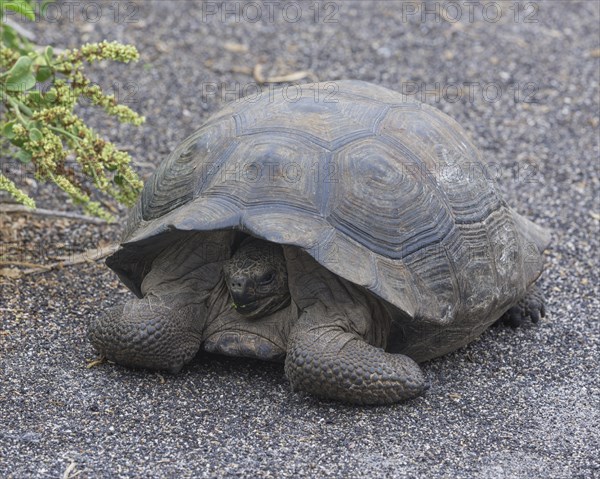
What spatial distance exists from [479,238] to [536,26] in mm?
4642

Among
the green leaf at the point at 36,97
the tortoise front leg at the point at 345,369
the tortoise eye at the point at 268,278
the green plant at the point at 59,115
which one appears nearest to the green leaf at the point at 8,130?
the green plant at the point at 59,115

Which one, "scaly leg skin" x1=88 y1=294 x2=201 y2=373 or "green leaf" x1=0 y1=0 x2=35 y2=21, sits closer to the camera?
"scaly leg skin" x1=88 y1=294 x2=201 y2=373

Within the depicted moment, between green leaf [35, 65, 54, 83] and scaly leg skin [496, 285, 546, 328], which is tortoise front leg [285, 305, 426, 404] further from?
green leaf [35, 65, 54, 83]

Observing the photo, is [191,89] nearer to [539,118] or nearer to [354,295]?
[539,118]

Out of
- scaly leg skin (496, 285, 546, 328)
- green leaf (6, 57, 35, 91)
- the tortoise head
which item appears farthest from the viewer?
scaly leg skin (496, 285, 546, 328)

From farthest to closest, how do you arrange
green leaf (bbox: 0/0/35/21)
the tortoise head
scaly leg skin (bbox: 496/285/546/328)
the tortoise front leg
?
scaly leg skin (bbox: 496/285/546/328) → green leaf (bbox: 0/0/35/21) → the tortoise head → the tortoise front leg

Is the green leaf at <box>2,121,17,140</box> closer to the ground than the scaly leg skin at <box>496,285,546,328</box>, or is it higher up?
higher up

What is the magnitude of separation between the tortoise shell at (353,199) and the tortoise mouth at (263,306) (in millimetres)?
332

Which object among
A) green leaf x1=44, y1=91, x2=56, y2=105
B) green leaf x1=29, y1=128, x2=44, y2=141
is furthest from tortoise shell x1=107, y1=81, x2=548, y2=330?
green leaf x1=44, y1=91, x2=56, y2=105

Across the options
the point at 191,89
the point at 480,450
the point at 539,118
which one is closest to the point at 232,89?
the point at 191,89

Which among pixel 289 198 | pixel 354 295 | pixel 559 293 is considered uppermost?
pixel 289 198

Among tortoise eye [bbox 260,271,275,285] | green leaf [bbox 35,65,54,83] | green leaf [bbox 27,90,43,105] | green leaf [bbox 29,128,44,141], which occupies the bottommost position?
tortoise eye [bbox 260,271,275,285]

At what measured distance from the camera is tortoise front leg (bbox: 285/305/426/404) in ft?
11.5

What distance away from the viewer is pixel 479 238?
12.7ft
